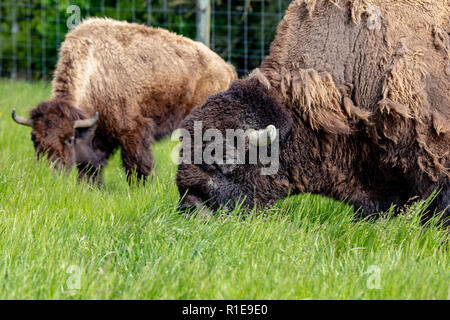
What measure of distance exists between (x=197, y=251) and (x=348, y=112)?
1311 mm

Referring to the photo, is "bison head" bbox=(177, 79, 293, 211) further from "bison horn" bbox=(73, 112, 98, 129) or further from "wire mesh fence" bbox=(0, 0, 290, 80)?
"wire mesh fence" bbox=(0, 0, 290, 80)

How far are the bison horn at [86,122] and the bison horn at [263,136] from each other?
9.30ft

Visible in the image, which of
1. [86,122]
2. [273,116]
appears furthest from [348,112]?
[86,122]

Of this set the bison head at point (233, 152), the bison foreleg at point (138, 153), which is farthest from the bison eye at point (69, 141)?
the bison head at point (233, 152)

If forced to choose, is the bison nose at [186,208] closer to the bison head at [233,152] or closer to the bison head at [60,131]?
the bison head at [233,152]

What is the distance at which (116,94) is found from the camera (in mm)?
6387

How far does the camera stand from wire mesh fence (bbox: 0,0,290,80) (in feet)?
36.2

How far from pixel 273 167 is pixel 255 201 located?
0.25m

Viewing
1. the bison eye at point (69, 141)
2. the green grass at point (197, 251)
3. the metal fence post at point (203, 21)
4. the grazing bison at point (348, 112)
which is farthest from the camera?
the metal fence post at point (203, 21)

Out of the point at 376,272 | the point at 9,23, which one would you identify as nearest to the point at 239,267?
the point at 376,272

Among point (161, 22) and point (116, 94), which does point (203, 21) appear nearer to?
point (116, 94)

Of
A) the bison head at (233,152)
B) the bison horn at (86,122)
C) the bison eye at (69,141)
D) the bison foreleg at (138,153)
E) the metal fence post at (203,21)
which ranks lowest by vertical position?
the bison foreleg at (138,153)

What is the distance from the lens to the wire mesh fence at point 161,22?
435 inches

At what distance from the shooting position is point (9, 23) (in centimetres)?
1549
